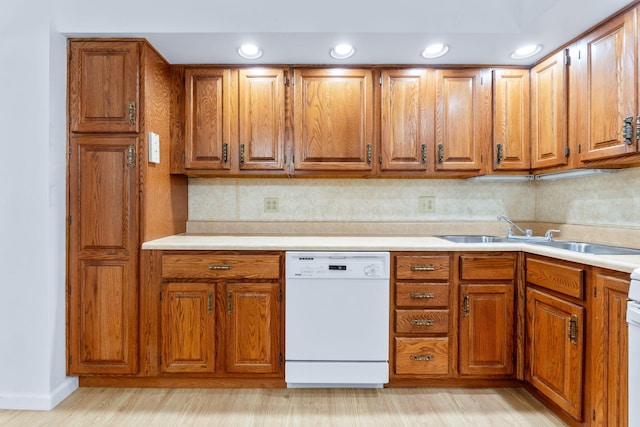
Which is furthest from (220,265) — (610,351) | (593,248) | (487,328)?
(593,248)

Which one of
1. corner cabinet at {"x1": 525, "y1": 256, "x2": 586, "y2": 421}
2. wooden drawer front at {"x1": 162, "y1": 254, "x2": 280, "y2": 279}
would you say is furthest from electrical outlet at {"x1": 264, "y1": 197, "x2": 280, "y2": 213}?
corner cabinet at {"x1": 525, "y1": 256, "x2": 586, "y2": 421}

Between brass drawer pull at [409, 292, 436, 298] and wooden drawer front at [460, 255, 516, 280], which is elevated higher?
wooden drawer front at [460, 255, 516, 280]

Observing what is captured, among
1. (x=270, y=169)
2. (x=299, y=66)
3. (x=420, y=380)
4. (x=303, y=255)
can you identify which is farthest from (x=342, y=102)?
(x=420, y=380)

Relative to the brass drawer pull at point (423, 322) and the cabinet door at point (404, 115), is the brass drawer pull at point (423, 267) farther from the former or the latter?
the cabinet door at point (404, 115)

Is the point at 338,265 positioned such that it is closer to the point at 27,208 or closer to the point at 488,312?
the point at 488,312

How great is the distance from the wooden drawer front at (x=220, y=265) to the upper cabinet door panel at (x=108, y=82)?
31.9 inches

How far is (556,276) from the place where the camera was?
5.90 feet

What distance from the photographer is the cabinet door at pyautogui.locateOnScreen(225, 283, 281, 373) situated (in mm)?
2076

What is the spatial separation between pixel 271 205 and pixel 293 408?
1.38 meters

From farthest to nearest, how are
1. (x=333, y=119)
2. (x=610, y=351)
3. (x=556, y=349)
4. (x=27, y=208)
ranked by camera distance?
(x=333, y=119), (x=27, y=208), (x=556, y=349), (x=610, y=351)

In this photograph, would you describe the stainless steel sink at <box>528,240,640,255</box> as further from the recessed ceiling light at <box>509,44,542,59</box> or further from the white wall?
the white wall

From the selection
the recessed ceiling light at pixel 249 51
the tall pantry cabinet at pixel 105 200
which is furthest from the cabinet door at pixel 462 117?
the tall pantry cabinet at pixel 105 200

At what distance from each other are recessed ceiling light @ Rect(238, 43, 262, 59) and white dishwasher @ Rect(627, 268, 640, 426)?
2.13 meters

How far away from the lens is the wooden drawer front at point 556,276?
1652mm
